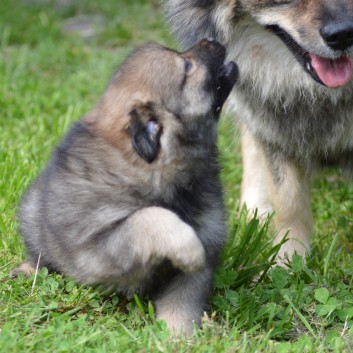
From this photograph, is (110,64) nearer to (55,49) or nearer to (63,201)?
(55,49)

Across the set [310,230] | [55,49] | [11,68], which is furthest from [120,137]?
[55,49]

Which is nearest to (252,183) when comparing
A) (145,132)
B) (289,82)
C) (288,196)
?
(288,196)

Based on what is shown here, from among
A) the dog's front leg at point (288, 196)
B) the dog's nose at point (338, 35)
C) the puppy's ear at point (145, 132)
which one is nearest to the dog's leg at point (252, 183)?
the dog's front leg at point (288, 196)

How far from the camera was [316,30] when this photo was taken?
3.11 m

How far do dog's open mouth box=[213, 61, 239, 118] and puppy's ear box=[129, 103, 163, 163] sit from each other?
0.23m

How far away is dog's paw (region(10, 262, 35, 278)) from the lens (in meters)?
3.07

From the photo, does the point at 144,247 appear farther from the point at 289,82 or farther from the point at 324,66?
the point at 289,82

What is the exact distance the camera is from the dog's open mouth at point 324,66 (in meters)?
3.23

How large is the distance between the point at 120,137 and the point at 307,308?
3.10 ft

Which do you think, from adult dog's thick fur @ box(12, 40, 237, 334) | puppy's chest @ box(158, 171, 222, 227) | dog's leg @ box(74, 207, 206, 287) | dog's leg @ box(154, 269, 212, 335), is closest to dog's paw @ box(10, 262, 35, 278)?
adult dog's thick fur @ box(12, 40, 237, 334)

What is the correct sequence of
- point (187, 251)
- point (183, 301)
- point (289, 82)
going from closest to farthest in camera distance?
point (187, 251), point (183, 301), point (289, 82)

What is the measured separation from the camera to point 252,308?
2.91 m

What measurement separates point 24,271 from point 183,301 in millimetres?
639

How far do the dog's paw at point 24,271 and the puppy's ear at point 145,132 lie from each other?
0.74 meters
